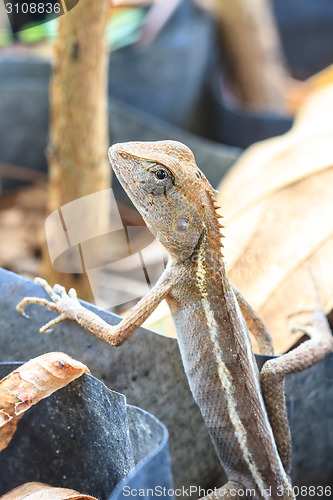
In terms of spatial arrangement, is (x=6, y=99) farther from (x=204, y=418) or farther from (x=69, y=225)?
(x=204, y=418)

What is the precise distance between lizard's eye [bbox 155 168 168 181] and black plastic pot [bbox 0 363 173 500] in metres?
0.61

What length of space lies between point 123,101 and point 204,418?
9.26 ft

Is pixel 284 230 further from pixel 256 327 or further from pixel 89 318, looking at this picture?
pixel 89 318

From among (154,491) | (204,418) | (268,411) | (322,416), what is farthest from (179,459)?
(154,491)

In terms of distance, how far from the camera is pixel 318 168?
2.52m

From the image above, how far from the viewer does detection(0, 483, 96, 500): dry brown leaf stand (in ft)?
4.11

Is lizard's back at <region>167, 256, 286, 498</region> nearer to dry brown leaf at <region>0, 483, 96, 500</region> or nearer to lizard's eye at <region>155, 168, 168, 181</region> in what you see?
lizard's eye at <region>155, 168, 168, 181</region>

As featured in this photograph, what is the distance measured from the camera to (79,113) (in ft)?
7.98

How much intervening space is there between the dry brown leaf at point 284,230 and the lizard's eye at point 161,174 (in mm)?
428

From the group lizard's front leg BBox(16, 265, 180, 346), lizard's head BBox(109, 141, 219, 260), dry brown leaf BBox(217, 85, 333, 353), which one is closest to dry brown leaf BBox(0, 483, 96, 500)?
lizard's front leg BBox(16, 265, 180, 346)

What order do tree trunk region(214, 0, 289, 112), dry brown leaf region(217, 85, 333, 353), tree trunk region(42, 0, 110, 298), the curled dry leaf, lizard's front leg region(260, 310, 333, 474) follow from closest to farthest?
1. the curled dry leaf
2. lizard's front leg region(260, 310, 333, 474)
3. dry brown leaf region(217, 85, 333, 353)
4. tree trunk region(42, 0, 110, 298)
5. tree trunk region(214, 0, 289, 112)

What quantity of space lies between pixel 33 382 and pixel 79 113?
1.44 metres

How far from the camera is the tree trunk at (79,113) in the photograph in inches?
88.0

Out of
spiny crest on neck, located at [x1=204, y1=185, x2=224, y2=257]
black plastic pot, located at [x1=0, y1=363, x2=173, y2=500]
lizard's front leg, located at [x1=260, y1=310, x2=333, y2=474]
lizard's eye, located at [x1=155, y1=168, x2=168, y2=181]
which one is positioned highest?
lizard's eye, located at [x1=155, y1=168, x2=168, y2=181]
